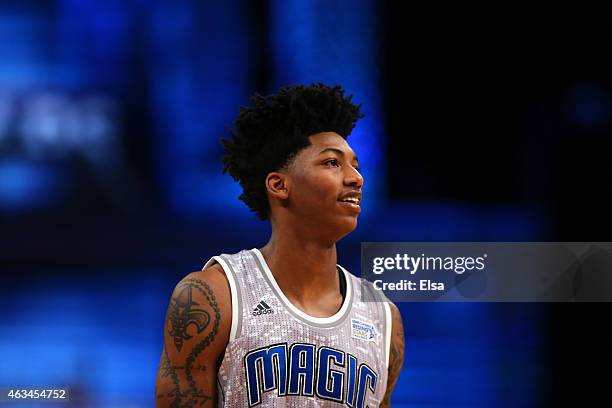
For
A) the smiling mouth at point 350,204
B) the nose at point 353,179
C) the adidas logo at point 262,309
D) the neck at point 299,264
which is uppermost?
the nose at point 353,179

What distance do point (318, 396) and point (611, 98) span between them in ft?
7.10

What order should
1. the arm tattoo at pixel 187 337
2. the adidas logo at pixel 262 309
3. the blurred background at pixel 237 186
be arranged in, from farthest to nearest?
the blurred background at pixel 237 186 < the adidas logo at pixel 262 309 < the arm tattoo at pixel 187 337

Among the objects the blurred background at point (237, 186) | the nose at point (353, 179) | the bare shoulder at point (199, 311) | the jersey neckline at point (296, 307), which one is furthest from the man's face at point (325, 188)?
the blurred background at point (237, 186)

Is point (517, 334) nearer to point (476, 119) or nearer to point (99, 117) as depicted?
point (476, 119)

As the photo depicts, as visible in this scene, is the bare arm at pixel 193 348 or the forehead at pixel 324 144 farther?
the forehead at pixel 324 144

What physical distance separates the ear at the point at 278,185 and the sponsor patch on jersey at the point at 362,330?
0.46 metres

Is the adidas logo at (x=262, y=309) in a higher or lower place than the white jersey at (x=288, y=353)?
higher

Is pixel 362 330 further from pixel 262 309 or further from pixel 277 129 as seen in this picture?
pixel 277 129

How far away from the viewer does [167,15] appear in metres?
3.59

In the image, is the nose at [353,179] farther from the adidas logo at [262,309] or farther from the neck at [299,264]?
the adidas logo at [262,309]

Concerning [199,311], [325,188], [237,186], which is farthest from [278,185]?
[237,186]

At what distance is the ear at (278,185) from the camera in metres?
2.53

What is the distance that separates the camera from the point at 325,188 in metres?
2.47

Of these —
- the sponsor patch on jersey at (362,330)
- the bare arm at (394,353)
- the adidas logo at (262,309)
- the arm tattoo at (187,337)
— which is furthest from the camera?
the bare arm at (394,353)
